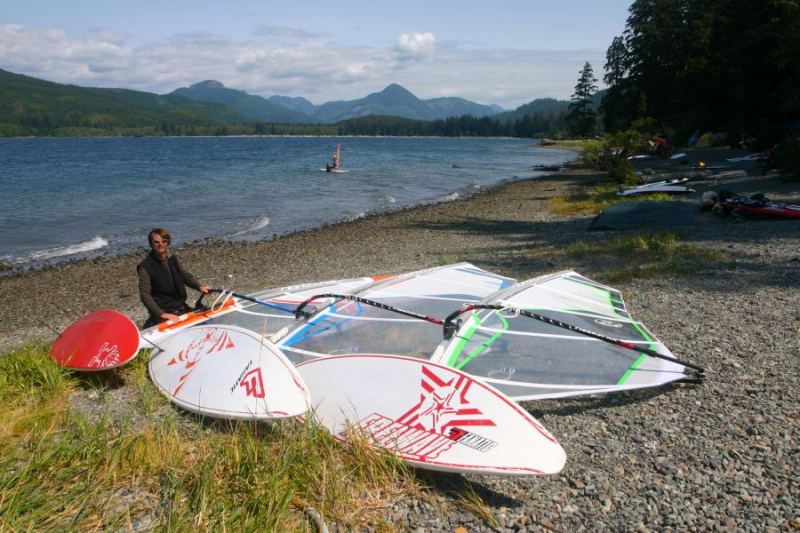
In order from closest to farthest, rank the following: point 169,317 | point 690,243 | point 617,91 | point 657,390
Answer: point 657,390
point 169,317
point 690,243
point 617,91

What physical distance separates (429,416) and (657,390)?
232cm

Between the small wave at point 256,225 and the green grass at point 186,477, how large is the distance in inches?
657

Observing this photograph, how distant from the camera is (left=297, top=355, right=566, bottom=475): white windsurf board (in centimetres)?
358

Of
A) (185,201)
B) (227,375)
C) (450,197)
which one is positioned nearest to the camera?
(227,375)

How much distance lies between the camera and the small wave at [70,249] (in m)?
17.3

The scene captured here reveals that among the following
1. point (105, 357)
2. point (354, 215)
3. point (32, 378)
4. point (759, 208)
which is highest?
point (759, 208)

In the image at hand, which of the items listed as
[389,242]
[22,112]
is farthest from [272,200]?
[22,112]

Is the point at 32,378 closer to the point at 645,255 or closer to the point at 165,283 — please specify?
the point at 165,283

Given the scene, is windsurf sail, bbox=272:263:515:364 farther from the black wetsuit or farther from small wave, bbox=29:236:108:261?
small wave, bbox=29:236:108:261

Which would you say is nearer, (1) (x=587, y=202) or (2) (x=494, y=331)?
(2) (x=494, y=331)

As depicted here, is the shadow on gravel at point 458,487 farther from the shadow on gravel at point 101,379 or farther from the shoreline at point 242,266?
the shoreline at point 242,266

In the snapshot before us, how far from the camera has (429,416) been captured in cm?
404

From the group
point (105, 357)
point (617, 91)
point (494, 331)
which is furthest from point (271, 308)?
point (617, 91)

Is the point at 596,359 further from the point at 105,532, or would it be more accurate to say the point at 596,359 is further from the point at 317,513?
the point at 105,532
